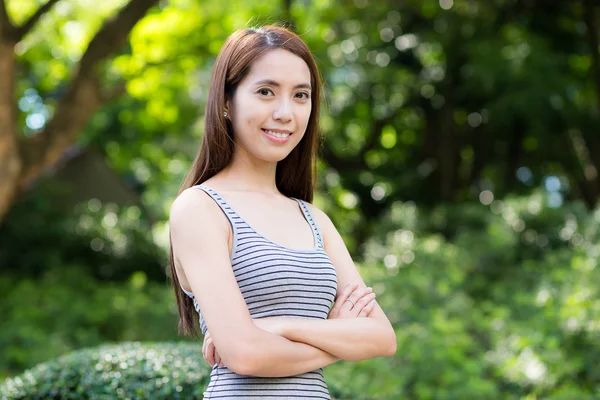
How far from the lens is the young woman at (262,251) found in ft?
6.28

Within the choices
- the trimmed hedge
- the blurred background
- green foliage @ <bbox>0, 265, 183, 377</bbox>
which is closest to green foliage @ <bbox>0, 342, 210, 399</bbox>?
the trimmed hedge

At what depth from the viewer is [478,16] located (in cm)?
1317

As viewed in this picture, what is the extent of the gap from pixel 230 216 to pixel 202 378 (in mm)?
1656

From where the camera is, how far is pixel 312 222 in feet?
7.37

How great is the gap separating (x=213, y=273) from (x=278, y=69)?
0.54 meters

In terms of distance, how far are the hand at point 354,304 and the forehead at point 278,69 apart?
557 millimetres

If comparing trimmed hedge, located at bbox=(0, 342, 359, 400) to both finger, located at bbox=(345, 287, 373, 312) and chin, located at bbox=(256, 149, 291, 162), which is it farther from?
chin, located at bbox=(256, 149, 291, 162)

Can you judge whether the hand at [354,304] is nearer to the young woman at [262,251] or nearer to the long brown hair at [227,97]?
the young woman at [262,251]

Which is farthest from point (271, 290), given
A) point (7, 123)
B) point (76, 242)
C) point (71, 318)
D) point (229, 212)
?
point (76, 242)

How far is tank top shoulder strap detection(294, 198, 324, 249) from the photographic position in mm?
2166

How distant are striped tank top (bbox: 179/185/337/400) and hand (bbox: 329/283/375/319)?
0.33ft

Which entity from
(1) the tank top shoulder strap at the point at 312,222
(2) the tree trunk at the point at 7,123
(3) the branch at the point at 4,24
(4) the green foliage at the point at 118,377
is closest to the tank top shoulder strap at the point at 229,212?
(1) the tank top shoulder strap at the point at 312,222

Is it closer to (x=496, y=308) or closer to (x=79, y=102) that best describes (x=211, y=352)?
(x=496, y=308)

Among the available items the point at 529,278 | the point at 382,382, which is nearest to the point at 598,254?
the point at 529,278
